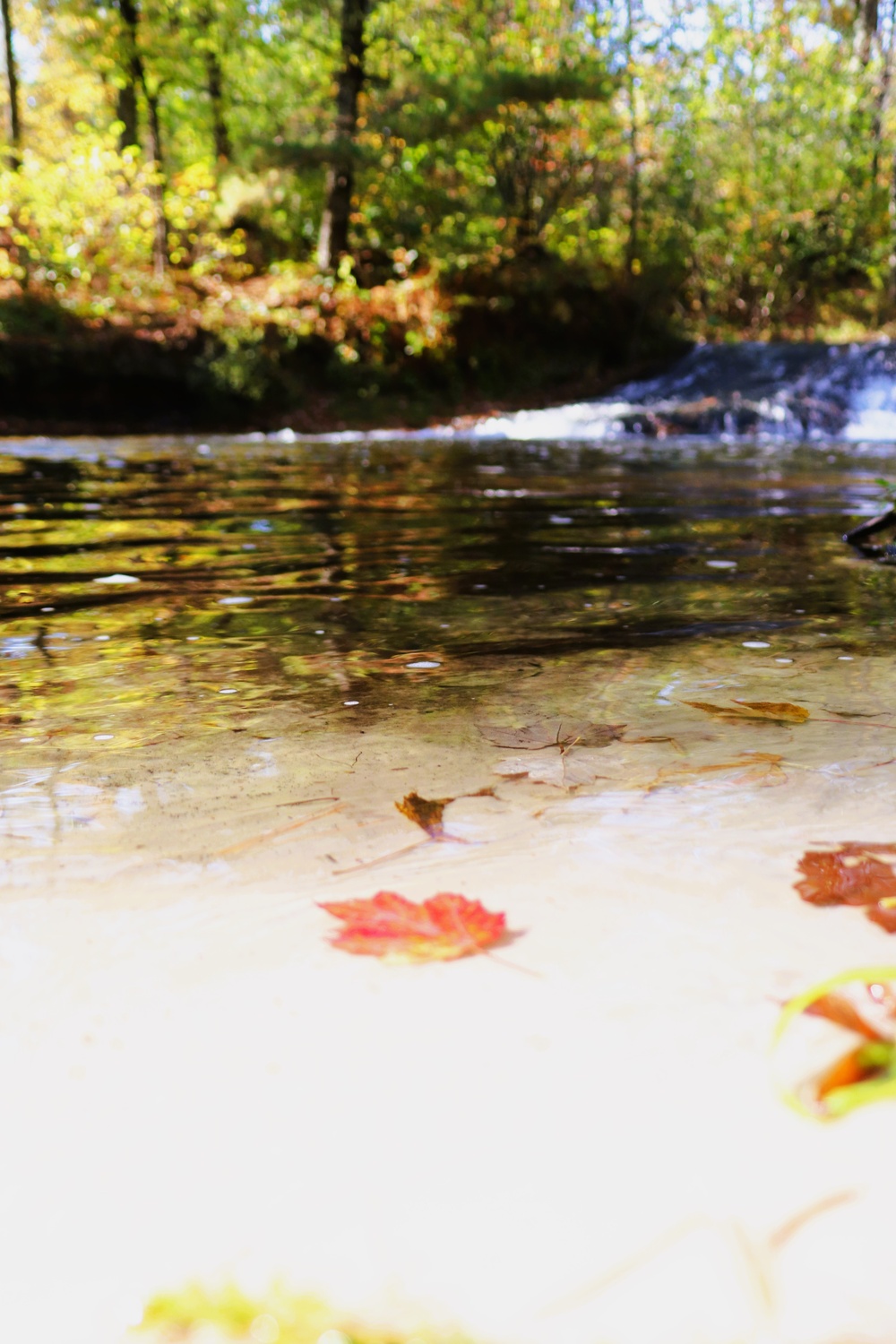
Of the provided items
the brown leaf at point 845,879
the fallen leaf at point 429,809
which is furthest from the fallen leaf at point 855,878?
the fallen leaf at point 429,809

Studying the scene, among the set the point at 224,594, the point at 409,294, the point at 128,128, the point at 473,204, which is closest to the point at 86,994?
the point at 224,594

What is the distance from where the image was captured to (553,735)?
2.10 meters

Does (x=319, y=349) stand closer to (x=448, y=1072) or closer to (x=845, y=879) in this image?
(x=845, y=879)

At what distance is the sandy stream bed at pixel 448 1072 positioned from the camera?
29.9 inches

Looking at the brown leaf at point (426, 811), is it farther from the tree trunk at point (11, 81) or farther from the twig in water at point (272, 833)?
the tree trunk at point (11, 81)

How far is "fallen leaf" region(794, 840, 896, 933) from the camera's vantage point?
128cm

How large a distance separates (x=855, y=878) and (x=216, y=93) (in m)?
22.4

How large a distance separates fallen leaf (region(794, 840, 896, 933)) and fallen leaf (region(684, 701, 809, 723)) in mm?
700

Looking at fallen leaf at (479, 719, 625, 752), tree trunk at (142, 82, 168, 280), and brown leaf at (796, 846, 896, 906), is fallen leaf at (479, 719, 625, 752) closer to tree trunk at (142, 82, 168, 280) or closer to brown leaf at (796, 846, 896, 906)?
brown leaf at (796, 846, 896, 906)

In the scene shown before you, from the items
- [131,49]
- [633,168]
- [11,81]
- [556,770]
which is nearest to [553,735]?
[556,770]

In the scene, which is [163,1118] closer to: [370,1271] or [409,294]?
[370,1271]

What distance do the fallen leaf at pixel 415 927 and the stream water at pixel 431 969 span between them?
0.04 meters

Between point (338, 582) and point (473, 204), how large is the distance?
16.6 m

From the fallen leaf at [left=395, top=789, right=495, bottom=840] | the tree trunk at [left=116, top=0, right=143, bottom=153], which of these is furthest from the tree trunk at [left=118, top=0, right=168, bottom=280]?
the fallen leaf at [left=395, top=789, right=495, bottom=840]
